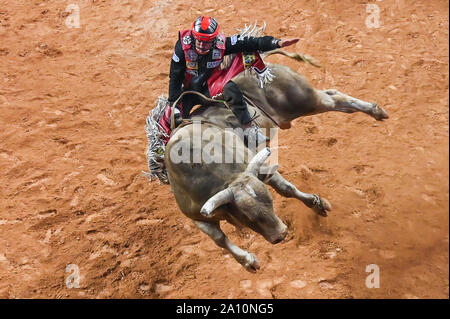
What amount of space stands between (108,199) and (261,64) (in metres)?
3.14

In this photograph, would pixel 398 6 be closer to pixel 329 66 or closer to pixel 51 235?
pixel 329 66

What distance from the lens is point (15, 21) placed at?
34.5 ft

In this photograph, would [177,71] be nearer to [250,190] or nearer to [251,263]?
[250,190]

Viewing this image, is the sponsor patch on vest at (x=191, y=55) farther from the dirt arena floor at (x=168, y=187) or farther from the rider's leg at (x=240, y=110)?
the dirt arena floor at (x=168, y=187)

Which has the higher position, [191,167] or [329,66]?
[191,167]

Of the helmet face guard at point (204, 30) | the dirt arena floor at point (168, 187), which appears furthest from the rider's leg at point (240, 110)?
the dirt arena floor at point (168, 187)

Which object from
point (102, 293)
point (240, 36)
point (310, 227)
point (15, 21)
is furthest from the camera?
point (15, 21)

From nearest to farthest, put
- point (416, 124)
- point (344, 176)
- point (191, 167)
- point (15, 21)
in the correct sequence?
point (191, 167), point (344, 176), point (416, 124), point (15, 21)

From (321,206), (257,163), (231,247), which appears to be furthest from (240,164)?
(321,206)

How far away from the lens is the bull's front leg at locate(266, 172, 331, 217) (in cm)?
529

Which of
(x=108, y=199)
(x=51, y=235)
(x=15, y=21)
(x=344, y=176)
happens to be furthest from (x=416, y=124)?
(x=15, y=21)

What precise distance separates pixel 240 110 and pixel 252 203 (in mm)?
1454

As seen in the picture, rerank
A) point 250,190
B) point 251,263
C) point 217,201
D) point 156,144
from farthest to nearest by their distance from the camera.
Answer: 1. point 156,144
2. point 251,263
3. point 250,190
4. point 217,201

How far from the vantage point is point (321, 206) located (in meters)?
5.70
